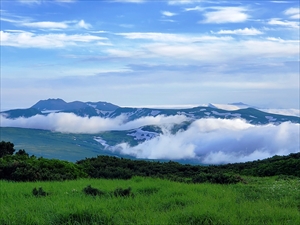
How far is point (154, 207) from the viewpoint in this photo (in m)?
9.90

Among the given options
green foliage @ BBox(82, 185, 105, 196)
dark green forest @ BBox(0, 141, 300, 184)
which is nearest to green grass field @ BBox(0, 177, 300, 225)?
green foliage @ BBox(82, 185, 105, 196)

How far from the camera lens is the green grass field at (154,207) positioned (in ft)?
27.6

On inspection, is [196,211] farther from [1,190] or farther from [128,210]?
[1,190]

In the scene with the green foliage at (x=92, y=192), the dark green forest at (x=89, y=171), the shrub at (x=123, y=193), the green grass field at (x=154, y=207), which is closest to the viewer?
the green grass field at (x=154, y=207)

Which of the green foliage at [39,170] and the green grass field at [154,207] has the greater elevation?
the green grass field at [154,207]

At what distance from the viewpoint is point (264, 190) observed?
13422 mm

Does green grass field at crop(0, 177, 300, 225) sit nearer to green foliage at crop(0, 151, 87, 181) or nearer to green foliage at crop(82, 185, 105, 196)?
green foliage at crop(82, 185, 105, 196)

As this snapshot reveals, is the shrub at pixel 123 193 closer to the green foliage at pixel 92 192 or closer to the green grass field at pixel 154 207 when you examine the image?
the green grass field at pixel 154 207

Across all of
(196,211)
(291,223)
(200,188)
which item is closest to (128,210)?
(196,211)

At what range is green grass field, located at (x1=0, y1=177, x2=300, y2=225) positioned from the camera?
27.6 feet

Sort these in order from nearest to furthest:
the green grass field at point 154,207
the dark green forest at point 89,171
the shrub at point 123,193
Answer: the green grass field at point 154,207 < the shrub at point 123,193 < the dark green forest at point 89,171

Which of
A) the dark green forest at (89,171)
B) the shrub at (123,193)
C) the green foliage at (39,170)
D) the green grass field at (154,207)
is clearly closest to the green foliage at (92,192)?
the green grass field at (154,207)

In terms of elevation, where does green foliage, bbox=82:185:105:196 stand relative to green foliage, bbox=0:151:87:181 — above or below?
above

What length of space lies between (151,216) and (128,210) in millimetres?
1048
